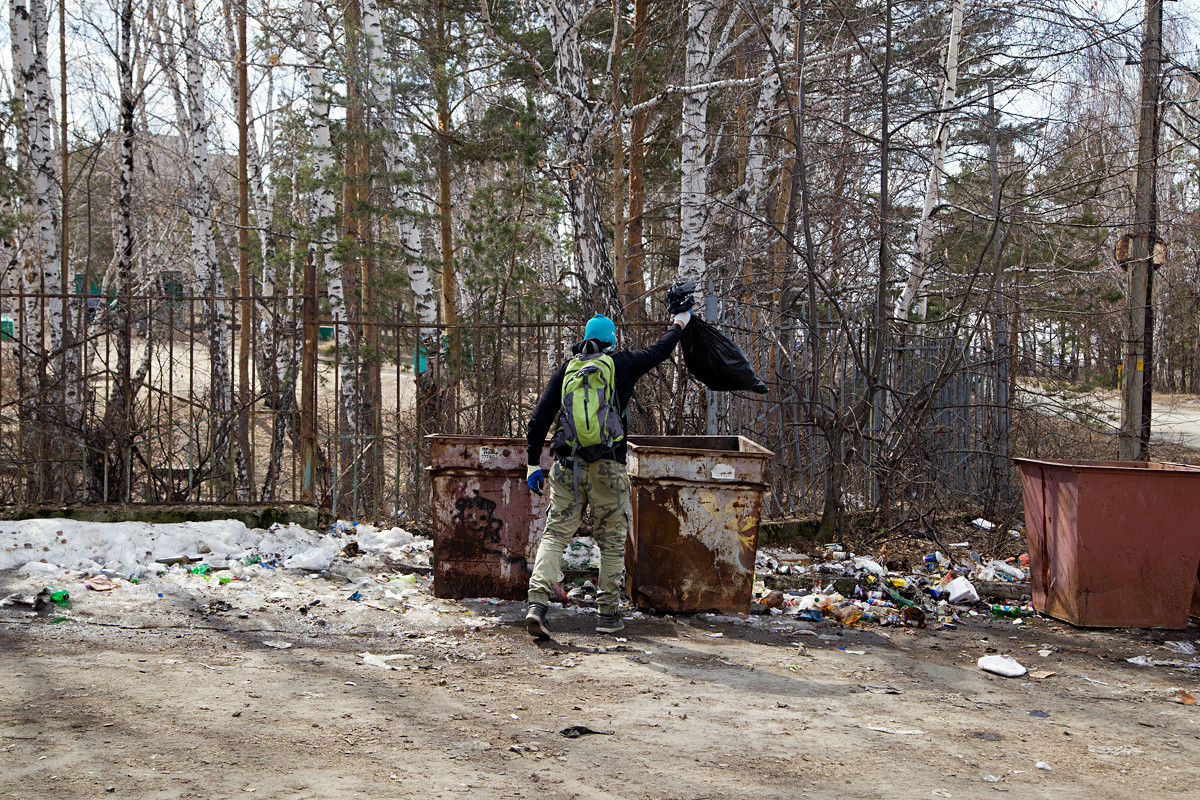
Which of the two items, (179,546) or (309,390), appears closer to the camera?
(179,546)

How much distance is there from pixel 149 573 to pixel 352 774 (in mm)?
3804

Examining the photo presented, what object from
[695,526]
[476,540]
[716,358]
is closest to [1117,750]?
[695,526]

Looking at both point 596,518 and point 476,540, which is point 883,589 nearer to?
point 596,518

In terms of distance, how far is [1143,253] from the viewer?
33.3 ft

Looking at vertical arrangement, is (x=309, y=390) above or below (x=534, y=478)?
above

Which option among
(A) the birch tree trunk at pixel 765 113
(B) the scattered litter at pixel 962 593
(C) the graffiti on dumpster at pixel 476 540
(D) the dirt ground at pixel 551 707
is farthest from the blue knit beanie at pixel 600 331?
(A) the birch tree trunk at pixel 765 113

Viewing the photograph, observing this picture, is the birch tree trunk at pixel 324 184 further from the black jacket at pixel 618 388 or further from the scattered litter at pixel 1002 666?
the scattered litter at pixel 1002 666

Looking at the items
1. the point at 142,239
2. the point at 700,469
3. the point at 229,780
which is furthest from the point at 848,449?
the point at 142,239

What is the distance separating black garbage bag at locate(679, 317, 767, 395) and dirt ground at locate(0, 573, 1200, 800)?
5.44ft

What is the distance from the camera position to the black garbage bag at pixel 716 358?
629cm

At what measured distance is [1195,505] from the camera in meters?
5.78

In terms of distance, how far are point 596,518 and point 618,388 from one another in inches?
32.6

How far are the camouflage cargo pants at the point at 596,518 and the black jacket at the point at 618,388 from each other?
17 cm

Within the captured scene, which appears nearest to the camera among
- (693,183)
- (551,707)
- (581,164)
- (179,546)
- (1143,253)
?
(551,707)
